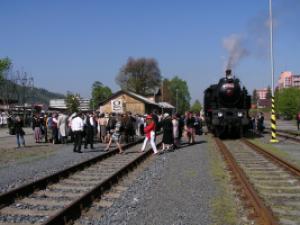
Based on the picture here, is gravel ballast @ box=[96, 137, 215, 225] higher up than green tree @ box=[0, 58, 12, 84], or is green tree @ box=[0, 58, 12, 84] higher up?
green tree @ box=[0, 58, 12, 84]

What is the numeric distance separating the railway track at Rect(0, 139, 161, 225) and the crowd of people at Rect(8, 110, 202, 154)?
487 centimetres

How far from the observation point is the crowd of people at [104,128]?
19466 millimetres

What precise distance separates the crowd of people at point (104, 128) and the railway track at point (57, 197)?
4870 millimetres

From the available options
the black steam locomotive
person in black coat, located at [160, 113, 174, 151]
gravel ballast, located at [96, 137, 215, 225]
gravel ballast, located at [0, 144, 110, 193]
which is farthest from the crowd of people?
gravel ballast, located at [96, 137, 215, 225]

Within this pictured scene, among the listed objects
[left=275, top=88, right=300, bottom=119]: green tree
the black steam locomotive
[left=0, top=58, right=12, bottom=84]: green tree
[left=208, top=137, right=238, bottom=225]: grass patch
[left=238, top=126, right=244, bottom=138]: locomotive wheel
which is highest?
[left=0, top=58, right=12, bottom=84]: green tree

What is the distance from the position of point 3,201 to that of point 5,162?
8187 millimetres

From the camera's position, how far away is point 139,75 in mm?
111562

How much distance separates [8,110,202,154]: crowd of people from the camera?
19466mm

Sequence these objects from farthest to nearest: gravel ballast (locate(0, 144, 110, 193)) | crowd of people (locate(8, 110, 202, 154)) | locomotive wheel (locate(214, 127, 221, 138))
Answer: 1. locomotive wheel (locate(214, 127, 221, 138))
2. crowd of people (locate(8, 110, 202, 154))
3. gravel ballast (locate(0, 144, 110, 193))

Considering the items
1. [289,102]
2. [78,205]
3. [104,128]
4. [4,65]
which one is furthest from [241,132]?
[289,102]

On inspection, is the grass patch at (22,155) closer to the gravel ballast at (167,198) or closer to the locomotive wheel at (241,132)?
the gravel ballast at (167,198)

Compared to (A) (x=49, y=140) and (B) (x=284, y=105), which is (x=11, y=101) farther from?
(B) (x=284, y=105)

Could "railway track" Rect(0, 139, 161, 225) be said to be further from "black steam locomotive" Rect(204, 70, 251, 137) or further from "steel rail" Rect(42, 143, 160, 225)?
"black steam locomotive" Rect(204, 70, 251, 137)

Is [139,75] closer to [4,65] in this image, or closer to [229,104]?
[4,65]
